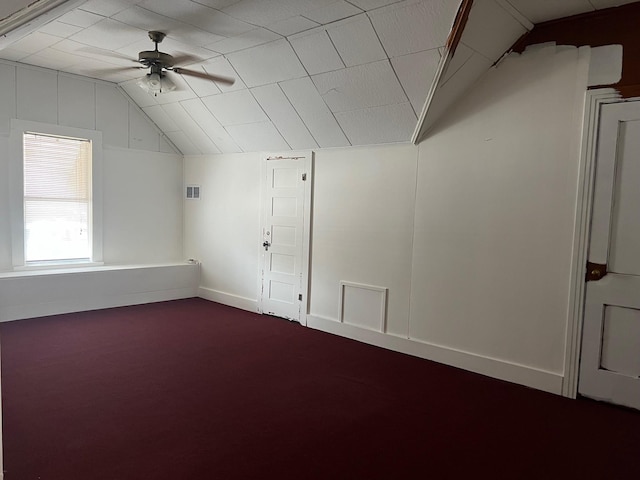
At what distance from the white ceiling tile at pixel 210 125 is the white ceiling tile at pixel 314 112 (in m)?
1.38

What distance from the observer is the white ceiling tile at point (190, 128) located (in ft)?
18.4

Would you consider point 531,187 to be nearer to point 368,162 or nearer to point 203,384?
point 368,162

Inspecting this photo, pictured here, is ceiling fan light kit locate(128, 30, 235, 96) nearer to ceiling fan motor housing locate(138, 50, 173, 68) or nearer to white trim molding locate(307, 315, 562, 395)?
ceiling fan motor housing locate(138, 50, 173, 68)

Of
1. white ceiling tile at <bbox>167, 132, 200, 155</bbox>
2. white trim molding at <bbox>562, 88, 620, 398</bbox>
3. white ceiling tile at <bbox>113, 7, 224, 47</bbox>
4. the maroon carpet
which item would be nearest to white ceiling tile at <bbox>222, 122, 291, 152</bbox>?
white ceiling tile at <bbox>167, 132, 200, 155</bbox>

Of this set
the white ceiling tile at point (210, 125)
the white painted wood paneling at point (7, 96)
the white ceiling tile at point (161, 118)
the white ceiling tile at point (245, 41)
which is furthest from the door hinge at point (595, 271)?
the white painted wood paneling at point (7, 96)

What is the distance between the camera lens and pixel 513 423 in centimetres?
292

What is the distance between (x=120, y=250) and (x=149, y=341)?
2059 millimetres

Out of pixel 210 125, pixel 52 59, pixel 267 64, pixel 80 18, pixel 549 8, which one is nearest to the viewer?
pixel 549 8

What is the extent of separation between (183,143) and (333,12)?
3.70 metres

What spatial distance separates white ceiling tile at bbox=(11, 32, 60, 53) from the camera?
404cm

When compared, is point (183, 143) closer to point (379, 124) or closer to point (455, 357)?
point (379, 124)

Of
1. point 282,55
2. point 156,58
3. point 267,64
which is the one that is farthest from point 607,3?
point 156,58

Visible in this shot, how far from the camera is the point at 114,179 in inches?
229

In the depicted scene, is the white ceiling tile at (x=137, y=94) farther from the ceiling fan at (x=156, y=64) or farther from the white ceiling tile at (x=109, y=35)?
the ceiling fan at (x=156, y=64)
